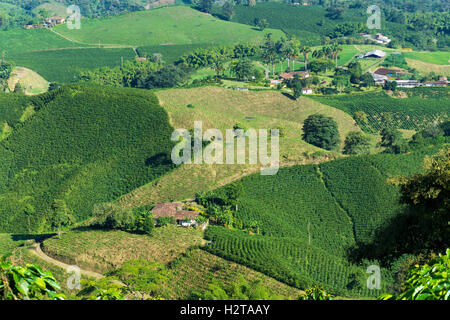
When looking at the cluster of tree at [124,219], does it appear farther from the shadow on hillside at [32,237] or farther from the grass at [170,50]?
the grass at [170,50]

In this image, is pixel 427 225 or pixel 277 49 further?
pixel 277 49

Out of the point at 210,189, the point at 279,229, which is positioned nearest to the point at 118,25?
the point at 210,189

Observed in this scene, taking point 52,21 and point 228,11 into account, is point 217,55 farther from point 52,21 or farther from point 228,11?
point 52,21

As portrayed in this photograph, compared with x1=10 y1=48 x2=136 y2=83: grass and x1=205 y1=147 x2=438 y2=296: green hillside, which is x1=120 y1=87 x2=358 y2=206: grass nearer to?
x1=205 y1=147 x2=438 y2=296: green hillside

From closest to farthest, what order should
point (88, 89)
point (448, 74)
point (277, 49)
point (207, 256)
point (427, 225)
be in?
point (427, 225) < point (207, 256) < point (88, 89) < point (448, 74) < point (277, 49)

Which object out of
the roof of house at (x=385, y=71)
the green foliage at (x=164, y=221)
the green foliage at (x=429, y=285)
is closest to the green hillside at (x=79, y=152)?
the green foliage at (x=164, y=221)

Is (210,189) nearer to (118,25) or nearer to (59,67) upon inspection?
(59,67)
